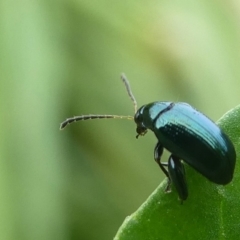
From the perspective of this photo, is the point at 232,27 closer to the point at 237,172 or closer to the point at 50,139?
the point at 50,139

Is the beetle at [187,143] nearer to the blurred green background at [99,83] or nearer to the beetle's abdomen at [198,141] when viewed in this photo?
the beetle's abdomen at [198,141]

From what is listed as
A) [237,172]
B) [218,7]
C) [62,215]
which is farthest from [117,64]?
[237,172]

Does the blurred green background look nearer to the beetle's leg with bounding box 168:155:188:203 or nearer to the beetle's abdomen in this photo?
the beetle's abdomen

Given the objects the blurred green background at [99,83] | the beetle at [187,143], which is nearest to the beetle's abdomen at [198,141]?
the beetle at [187,143]

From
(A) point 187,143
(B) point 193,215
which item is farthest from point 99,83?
(B) point 193,215

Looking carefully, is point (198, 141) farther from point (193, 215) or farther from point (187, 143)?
point (193, 215)

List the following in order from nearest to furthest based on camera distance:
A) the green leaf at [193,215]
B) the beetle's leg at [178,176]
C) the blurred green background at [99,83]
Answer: the green leaf at [193,215] → the beetle's leg at [178,176] → the blurred green background at [99,83]

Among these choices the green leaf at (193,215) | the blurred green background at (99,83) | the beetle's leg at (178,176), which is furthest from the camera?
the blurred green background at (99,83)

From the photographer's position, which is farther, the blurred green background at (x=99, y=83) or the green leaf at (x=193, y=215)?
the blurred green background at (x=99, y=83)
